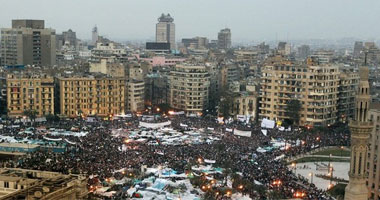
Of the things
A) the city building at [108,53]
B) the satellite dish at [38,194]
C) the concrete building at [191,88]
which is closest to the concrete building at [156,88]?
the concrete building at [191,88]

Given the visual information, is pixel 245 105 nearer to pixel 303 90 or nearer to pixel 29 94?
pixel 303 90

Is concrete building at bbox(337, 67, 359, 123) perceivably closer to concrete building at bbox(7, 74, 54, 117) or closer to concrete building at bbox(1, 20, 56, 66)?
concrete building at bbox(7, 74, 54, 117)

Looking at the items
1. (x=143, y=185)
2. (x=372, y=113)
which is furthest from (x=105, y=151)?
(x=372, y=113)

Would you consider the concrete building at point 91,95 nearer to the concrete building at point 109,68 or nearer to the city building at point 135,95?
the city building at point 135,95

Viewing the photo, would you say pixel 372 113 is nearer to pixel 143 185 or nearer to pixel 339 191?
pixel 339 191

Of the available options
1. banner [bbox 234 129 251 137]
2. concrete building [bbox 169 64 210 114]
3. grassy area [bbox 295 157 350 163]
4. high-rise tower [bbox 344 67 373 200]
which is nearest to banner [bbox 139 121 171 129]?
banner [bbox 234 129 251 137]
